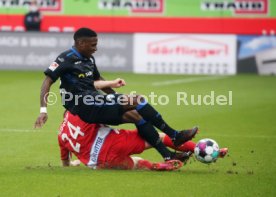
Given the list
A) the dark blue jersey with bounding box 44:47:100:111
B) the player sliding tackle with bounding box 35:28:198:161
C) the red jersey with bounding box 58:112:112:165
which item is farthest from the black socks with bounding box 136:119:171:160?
the dark blue jersey with bounding box 44:47:100:111

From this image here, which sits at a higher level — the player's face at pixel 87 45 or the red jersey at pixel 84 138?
the player's face at pixel 87 45

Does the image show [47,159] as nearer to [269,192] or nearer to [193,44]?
[269,192]

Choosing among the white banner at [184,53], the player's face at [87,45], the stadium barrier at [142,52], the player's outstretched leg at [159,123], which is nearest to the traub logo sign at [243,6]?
the stadium barrier at [142,52]

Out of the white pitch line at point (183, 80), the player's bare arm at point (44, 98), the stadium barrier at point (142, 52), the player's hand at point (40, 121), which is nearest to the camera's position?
the player's hand at point (40, 121)

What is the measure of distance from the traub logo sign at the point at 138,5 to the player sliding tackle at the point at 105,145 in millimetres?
24136

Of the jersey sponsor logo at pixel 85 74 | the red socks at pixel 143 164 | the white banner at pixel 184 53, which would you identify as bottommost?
the white banner at pixel 184 53

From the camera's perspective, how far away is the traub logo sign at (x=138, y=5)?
35.5 meters

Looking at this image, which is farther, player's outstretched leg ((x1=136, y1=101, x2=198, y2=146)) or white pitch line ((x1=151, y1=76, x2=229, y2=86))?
white pitch line ((x1=151, y1=76, x2=229, y2=86))

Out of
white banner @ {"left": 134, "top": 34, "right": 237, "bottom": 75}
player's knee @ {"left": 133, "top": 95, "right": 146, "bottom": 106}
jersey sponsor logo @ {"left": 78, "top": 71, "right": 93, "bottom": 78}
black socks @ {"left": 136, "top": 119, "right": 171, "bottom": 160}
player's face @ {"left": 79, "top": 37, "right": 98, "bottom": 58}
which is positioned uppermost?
player's face @ {"left": 79, "top": 37, "right": 98, "bottom": 58}

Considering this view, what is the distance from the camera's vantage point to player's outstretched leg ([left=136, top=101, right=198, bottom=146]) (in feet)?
37.2

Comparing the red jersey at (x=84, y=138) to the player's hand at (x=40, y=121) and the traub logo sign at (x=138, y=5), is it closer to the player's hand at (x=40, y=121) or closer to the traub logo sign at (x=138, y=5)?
the player's hand at (x=40, y=121)

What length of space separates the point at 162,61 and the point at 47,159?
17.5 m

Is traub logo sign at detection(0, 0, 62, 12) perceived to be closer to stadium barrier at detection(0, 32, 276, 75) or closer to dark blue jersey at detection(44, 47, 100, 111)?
stadium barrier at detection(0, 32, 276, 75)

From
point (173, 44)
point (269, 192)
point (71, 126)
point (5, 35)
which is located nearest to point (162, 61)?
point (173, 44)
